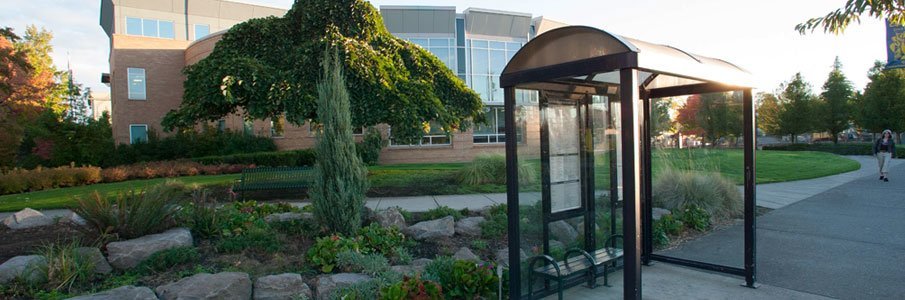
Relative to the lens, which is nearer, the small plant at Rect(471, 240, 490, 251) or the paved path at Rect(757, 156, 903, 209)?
the small plant at Rect(471, 240, 490, 251)

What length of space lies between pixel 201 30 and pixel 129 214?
31413mm

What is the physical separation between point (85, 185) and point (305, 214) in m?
Answer: 13.2

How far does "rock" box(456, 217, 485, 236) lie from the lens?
6984mm

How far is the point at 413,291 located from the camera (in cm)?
406

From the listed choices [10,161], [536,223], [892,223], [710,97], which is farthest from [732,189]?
[10,161]

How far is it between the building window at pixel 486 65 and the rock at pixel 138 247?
23.4 metres

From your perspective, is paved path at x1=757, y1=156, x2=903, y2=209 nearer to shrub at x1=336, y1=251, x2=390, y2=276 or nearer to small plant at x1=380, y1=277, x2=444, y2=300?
shrub at x1=336, y1=251, x2=390, y2=276

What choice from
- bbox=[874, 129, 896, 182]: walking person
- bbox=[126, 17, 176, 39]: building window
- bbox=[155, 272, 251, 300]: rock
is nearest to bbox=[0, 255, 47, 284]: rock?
bbox=[155, 272, 251, 300]: rock

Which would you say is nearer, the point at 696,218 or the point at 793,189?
the point at 696,218

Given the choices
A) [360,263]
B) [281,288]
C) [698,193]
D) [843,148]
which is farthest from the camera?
[843,148]

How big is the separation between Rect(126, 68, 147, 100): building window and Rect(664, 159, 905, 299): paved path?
3044cm

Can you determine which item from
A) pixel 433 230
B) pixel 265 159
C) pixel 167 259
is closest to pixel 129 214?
pixel 167 259

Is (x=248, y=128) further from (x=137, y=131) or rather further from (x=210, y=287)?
(x=210, y=287)

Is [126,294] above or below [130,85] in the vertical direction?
below
